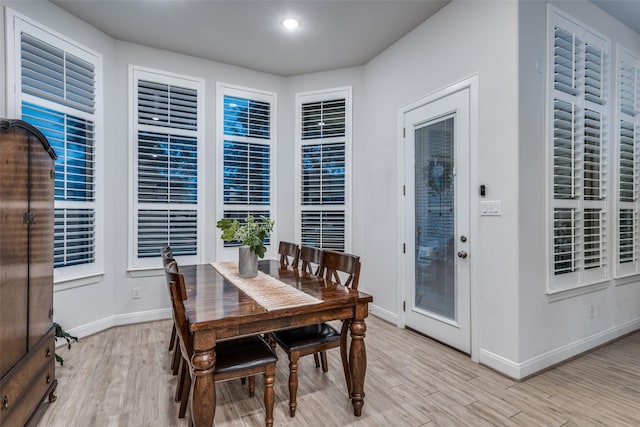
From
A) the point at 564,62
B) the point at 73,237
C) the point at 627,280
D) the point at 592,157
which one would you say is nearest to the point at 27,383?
the point at 73,237

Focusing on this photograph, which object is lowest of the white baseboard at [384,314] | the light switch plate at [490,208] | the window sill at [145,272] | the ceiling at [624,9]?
the white baseboard at [384,314]

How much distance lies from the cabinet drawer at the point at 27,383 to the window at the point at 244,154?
2093mm

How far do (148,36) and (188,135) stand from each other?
3.53 ft

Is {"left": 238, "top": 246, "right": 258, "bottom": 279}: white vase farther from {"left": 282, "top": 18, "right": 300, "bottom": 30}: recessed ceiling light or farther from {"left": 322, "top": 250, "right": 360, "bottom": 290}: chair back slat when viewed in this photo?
{"left": 282, "top": 18, "right": 300, "bottom": 30}: recessed ceiling light

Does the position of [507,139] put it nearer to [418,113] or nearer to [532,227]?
[532,227]

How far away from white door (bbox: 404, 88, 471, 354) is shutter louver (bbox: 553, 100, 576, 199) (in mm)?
662

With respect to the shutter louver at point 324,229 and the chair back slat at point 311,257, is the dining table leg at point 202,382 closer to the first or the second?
the chair back slat at point 311,257

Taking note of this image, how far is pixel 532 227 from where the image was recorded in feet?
8.03

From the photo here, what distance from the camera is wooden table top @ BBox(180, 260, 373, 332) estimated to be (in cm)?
157

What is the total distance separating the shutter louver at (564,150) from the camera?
2.58 metres

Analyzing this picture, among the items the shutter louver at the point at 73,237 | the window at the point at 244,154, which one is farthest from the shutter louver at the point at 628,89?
the shutter louver at the point at 73,237

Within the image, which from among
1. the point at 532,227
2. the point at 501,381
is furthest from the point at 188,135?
the point at 501,381

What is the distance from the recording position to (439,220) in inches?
120

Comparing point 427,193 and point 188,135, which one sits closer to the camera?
point 427,193
